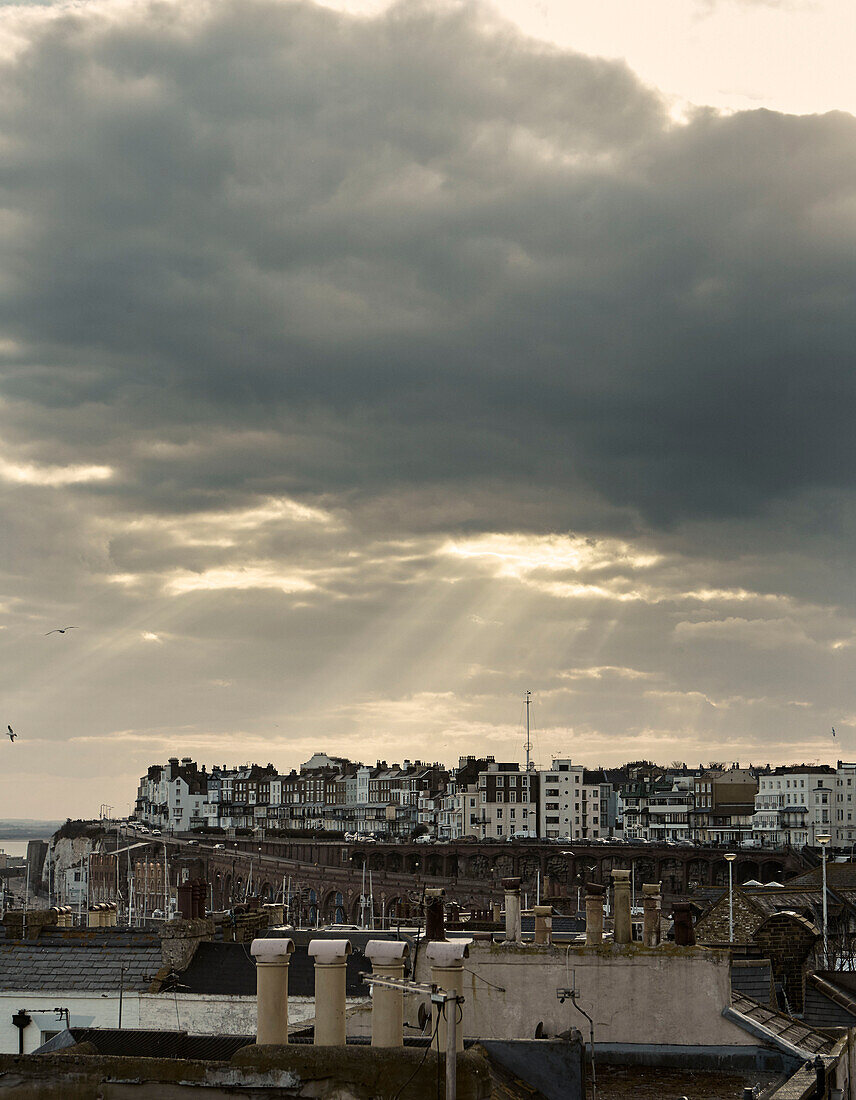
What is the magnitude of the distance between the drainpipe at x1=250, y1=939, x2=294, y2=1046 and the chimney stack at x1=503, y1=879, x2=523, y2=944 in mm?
8881

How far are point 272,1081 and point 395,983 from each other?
1.41 metres

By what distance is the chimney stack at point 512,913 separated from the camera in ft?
70.9

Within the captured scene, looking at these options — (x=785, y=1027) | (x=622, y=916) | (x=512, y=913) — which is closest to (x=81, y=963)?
(x=512, y=913)

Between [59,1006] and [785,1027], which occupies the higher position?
[785,1027]

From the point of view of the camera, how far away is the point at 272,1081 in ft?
35.1

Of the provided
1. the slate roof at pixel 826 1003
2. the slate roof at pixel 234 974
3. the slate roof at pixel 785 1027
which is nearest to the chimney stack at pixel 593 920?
the slate roof at pixel 785 1027

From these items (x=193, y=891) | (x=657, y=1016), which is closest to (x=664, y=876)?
(x=193, y=891)

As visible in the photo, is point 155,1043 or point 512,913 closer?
point 155,1043

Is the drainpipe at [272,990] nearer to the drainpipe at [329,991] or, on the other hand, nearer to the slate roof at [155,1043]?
the drainpipe at [329,991]

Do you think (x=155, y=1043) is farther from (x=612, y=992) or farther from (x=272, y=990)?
(x=612, y=992)

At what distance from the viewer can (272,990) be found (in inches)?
498

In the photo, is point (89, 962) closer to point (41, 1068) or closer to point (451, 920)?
point (451, 920)

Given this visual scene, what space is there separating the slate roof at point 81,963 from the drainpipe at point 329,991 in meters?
A: 21.4

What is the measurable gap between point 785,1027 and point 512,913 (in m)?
5.00
